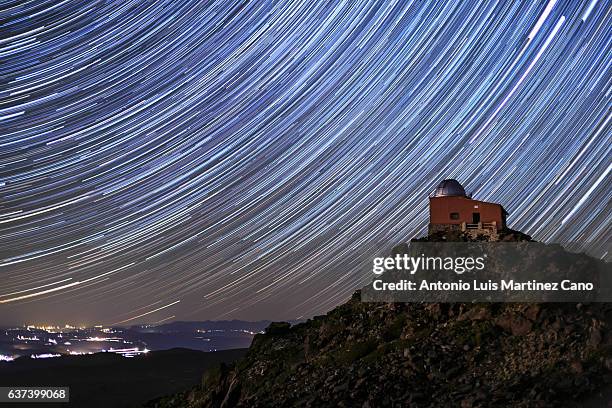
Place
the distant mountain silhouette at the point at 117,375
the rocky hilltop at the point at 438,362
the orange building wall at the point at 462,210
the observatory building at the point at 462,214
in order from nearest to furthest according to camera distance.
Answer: the rocky hilltop at the point at 438,362 < the observatory building at the point at 462,214 < the orange building wall at the point at 462,210 < the distant mountain silhouette at the point at 117,375

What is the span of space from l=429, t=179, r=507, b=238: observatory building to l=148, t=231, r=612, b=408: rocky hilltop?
8.96 feet

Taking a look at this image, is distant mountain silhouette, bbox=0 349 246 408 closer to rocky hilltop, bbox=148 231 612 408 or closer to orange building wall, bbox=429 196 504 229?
rocky hilltop, bbox=148 231 612 408

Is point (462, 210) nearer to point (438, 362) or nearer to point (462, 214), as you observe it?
point (462, 214)

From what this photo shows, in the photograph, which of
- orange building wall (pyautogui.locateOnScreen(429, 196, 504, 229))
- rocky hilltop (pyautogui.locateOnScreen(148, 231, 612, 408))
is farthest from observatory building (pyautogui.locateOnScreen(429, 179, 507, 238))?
rocky hilltop (pyautogui.locateOnScreen(148, 231, 612, 408))

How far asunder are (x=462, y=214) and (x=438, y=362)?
58.3ft

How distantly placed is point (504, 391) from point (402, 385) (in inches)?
219

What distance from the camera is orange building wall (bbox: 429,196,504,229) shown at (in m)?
48.3

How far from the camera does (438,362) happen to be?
112 feet

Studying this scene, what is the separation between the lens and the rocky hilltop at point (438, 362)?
30.2 m

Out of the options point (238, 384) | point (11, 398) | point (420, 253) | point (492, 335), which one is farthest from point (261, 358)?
point (11, 398)

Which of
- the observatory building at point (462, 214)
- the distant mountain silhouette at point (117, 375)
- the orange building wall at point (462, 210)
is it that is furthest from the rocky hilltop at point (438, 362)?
the distant mountain silhouette at point (117, 375)

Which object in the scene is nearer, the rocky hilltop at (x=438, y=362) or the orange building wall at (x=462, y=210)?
the rocky hilltop at (x=438, y=362)

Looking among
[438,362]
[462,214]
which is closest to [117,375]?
[462,214]

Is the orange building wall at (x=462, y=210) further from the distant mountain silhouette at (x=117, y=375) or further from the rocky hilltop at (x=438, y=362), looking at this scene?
the distant mountain silhouette at (x=117, y=375)
